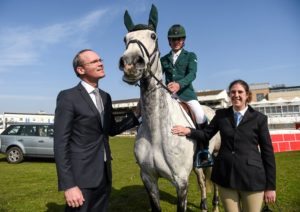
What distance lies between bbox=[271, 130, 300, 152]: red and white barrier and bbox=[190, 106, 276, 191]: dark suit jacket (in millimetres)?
13206

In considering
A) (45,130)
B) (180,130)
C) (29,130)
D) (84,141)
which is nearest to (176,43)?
(180,130)

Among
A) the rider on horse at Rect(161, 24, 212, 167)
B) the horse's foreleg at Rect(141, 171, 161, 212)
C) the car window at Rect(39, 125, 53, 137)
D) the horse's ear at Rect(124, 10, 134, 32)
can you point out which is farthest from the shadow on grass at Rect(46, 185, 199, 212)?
the car window at Rect(39, 125, 53, 137)

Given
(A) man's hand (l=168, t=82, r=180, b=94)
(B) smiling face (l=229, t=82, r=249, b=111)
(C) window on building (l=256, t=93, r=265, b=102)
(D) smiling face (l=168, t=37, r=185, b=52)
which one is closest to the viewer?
(B) smiling face (l=229, t=82, r=249, b=111)

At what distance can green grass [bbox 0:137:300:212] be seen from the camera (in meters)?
6.62

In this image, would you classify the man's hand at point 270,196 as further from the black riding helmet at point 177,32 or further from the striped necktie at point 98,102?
the black riding helmet at point 177,32

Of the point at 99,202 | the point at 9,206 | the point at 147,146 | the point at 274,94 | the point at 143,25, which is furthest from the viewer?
the point at 274,94

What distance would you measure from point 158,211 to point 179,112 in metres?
1.41

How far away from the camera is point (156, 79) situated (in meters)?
3.86

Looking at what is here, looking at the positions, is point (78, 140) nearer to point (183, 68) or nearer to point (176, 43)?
point (183, 68)

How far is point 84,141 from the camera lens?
290 cm

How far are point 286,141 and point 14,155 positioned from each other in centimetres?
1346

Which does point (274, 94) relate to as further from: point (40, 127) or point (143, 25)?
point (143, 25)

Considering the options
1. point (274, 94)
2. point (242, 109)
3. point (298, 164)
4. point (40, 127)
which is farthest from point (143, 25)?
point (274, 94)

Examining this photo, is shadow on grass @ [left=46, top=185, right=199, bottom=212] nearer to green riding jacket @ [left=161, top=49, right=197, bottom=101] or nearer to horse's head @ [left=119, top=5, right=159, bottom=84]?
green riding jacket @ [left=161, top=49, right=197, bottom=101]
